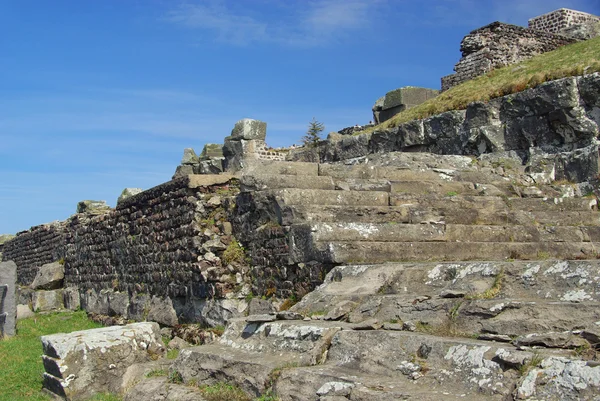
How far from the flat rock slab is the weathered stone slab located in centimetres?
548

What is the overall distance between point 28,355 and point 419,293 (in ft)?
22.6

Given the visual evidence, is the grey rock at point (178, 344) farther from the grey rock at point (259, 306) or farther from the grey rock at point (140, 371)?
the grey rock at point (140, 371)

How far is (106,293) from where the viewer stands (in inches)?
566

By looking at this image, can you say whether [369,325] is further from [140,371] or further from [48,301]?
[48,301]

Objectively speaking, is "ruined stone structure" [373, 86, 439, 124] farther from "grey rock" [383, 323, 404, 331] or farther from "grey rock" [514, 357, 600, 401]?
"grey rock" [514, 357, 600, 401]

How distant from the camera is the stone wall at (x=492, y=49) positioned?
55.3 ft

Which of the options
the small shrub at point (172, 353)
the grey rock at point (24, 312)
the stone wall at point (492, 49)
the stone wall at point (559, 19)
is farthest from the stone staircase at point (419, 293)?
the stone wall at point (559, 19)

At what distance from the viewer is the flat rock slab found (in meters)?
7.16

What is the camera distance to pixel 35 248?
22.0 m

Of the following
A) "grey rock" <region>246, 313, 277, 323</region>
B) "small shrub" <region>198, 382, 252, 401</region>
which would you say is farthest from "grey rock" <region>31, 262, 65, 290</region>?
"small shrub" <region>198, 382, 252, 401</region>


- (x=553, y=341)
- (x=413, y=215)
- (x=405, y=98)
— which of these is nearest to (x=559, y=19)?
(x=405, y=98)

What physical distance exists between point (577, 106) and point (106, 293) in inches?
377

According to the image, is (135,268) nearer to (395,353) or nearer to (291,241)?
(291,241)

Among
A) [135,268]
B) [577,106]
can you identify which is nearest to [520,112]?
[577,106]
